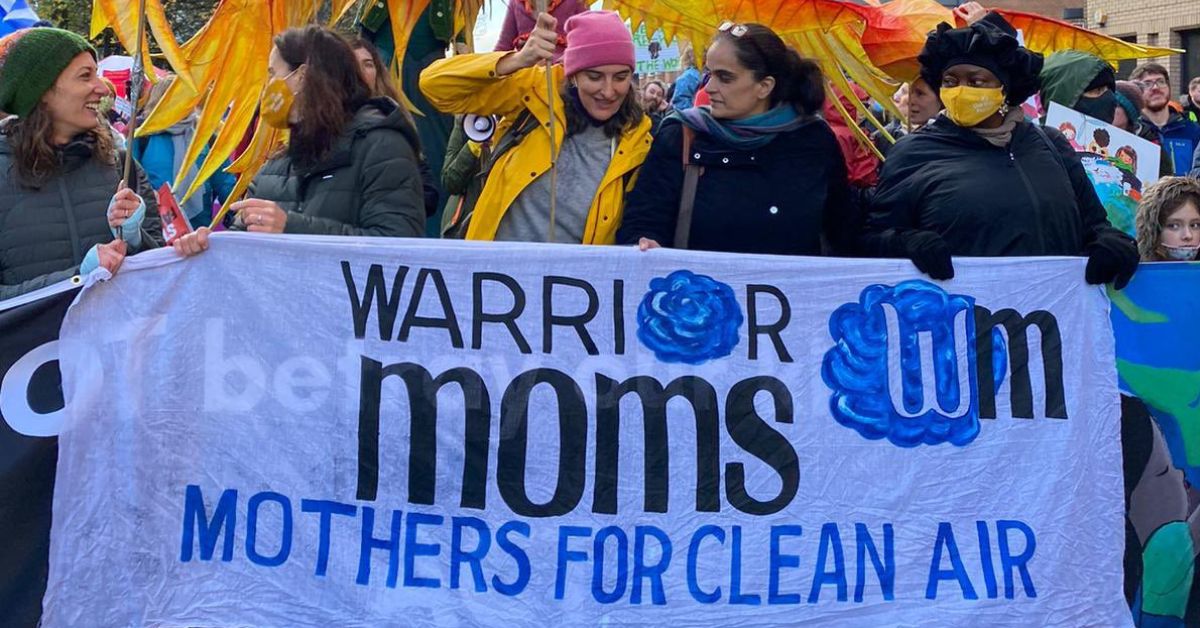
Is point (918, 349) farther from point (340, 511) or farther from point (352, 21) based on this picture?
point (352, 21)

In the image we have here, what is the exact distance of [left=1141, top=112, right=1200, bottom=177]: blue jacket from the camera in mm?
8539

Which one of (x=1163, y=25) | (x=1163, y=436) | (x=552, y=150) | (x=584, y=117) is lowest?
(x=1163, y=436)

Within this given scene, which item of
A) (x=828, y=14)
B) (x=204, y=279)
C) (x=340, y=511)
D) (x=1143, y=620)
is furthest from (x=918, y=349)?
(x=204, y=279)

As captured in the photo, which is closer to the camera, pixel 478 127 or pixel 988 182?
pixel 988 182

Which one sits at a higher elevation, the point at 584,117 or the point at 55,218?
the point at 584,117

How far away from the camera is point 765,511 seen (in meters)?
4.12

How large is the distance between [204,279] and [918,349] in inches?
79.1

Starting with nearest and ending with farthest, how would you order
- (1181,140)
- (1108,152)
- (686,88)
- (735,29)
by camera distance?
(735,29)
(1108,152)
(686,88)
(1181,140)

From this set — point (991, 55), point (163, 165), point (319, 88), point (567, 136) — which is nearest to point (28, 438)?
point (319, 88)

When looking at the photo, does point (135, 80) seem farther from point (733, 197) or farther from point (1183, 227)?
point (1183, 227)

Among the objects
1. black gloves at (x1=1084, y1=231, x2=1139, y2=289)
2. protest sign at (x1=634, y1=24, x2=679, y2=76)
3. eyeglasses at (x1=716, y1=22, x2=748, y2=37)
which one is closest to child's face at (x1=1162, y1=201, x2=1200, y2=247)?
black gloves at (x1=1084, y1=231, x2=1139, y2=289)

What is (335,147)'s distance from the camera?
14.4 ft

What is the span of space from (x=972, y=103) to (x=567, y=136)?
1.23 m

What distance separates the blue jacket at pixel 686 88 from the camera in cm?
671
